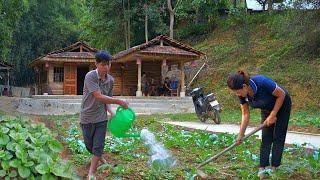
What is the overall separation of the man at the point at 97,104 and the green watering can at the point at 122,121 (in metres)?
0.14

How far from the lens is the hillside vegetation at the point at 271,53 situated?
24.1 meters

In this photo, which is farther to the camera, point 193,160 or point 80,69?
point 80,69

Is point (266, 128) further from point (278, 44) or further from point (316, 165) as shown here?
point (278, 44)

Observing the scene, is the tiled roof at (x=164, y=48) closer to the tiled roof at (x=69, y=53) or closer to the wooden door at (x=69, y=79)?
the tiled roof at (x=69, y=53)

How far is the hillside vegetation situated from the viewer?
947 inches

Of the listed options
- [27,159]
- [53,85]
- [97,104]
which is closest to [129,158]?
[97,104]

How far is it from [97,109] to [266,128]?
2148 mm

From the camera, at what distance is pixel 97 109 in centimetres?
577

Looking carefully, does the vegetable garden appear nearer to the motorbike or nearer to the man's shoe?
the man's shoe

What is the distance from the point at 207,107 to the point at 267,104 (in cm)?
1040

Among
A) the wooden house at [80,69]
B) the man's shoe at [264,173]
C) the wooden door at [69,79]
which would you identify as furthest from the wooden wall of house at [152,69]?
the man's shoe at [264,173]

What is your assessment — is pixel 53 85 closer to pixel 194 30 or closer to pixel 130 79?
pixel 130 79

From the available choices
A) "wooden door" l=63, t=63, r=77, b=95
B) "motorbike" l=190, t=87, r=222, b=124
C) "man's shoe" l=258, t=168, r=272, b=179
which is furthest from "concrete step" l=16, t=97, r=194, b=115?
"man's shoe" l=258, t=168, r=272, b=179

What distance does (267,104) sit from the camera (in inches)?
223
